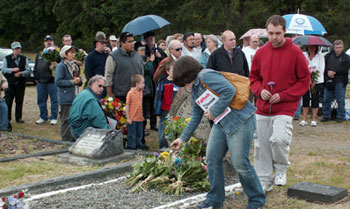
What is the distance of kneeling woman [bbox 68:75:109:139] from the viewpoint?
7957 millimetres

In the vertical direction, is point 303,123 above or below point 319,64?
below

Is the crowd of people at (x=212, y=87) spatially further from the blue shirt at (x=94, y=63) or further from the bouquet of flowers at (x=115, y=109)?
the bouquet of flowers at (x=115, y=109)

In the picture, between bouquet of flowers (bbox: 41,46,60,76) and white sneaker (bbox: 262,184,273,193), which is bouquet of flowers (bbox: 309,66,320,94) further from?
white sneaker (bbox: 262,184,273,193)

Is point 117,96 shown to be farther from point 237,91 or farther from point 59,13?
point 59,13

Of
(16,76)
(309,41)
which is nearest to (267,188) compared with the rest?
(309,41)

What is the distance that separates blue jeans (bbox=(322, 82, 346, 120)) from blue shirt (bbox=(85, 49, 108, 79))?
5711mm

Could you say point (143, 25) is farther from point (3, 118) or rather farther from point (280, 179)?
point (280, 179)

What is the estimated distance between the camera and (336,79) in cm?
1202

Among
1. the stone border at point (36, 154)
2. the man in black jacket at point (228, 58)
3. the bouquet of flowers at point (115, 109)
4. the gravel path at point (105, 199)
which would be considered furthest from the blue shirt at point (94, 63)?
the gravel path at point (105, 199)

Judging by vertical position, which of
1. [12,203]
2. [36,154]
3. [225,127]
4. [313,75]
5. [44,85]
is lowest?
[36,154]

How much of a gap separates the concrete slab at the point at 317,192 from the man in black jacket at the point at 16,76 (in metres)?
7.94

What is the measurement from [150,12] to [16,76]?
25.9 metres

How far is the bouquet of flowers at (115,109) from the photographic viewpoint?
8.52 meters

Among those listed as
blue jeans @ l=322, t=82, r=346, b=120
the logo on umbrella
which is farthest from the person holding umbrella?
the logo on umbrella
